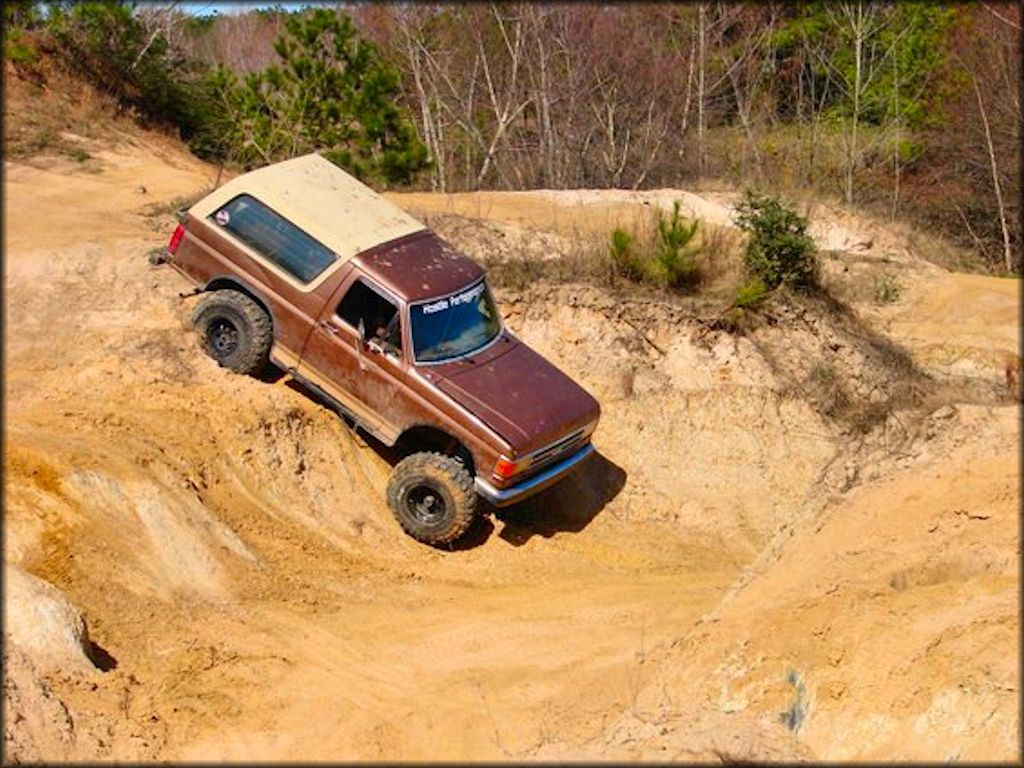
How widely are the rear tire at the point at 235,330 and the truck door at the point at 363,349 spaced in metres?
0.53

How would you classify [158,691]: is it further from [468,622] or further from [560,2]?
[560,2]

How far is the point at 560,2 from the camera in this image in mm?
26109

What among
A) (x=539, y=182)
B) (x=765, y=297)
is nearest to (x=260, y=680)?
(x=765, y=297)

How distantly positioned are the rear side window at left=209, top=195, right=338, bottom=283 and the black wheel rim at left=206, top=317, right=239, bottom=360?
0.81 m

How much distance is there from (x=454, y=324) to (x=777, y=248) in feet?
15.1

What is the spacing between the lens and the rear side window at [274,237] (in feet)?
36.1

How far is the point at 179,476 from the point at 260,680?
2.48 metres

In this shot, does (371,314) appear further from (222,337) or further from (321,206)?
(222,337)

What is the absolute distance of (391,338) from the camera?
1078cm

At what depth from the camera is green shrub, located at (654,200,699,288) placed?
13914 millimetres

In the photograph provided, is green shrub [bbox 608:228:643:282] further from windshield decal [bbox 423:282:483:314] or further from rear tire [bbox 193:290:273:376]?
rear tire [bbox 193:290:273:376]

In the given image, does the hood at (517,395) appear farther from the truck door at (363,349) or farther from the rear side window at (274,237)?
the rear side window at (274,237)

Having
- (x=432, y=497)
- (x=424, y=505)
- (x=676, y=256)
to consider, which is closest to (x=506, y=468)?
(x=432, y=497)

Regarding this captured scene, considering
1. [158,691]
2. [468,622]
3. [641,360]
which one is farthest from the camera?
[641,360]
